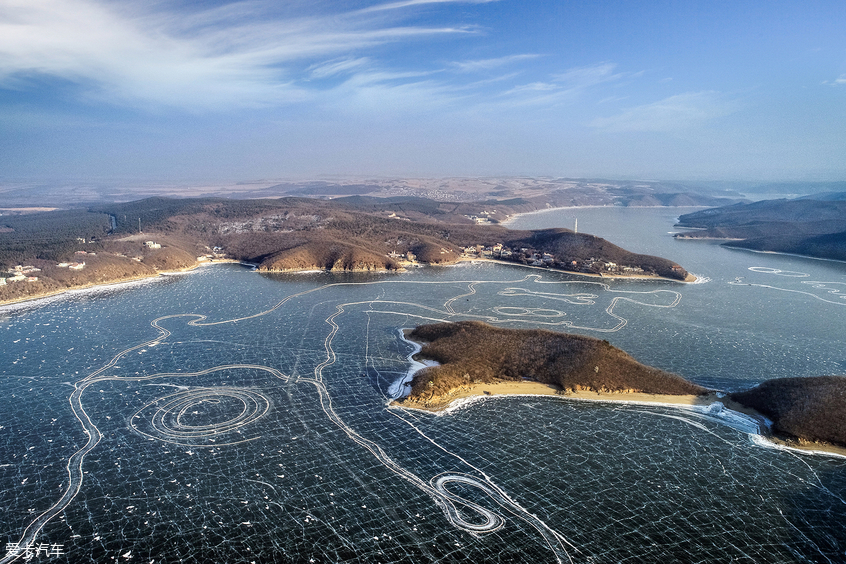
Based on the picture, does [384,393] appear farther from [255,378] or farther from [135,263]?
[135,263]

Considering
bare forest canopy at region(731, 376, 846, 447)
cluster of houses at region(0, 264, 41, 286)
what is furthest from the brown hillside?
bare forest canopy at region(731, 376, 846, 447)

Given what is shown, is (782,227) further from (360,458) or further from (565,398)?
(360,458)

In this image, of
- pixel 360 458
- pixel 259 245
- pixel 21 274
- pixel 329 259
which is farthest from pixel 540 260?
pixel 21 274

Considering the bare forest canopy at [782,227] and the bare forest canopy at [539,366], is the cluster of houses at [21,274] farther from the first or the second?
the bare forest canopy at [782,227]

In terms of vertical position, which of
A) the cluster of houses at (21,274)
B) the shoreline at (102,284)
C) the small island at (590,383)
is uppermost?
the cluster of houses at (21,274)

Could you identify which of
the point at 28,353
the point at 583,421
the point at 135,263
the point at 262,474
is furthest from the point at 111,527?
the point at 135,263

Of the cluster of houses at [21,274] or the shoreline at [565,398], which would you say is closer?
the shoreline at [565,398]

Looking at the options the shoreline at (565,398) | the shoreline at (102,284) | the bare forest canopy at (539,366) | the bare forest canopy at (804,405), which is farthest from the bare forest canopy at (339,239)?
the shoreline at (565,398)
